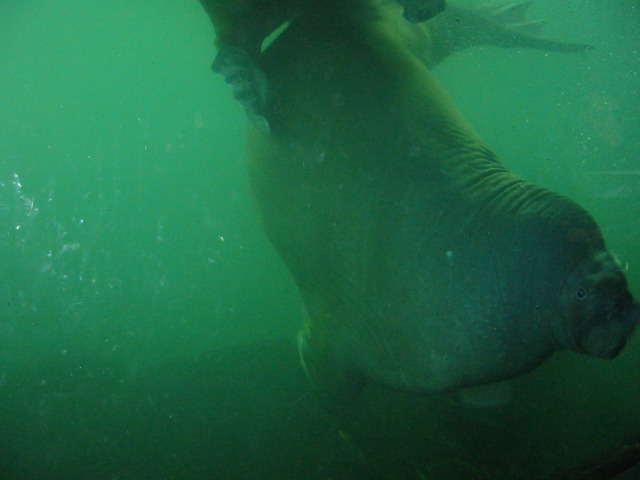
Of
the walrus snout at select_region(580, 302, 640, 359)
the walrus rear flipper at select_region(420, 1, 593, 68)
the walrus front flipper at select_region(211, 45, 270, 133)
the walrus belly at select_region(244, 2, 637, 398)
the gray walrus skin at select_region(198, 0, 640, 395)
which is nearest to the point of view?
the walrus snout at select_region(580, 302, 640, 359)

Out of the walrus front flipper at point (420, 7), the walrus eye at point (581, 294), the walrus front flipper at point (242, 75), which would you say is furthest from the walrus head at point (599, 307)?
the walrus front flipper at point (242, 75)

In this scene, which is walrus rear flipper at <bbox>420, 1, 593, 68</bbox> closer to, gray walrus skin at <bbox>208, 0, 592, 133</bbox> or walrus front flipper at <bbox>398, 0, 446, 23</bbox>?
gray walrus skin at <bbox>208, 0, 592, 133</bbox>

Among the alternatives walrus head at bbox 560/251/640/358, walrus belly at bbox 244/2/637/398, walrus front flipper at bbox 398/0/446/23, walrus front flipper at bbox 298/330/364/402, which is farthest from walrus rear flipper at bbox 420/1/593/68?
walrus front flipper at bbox 298/330/364/402


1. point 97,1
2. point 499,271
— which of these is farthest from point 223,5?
point 97,1

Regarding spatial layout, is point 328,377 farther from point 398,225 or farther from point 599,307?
point 599,307

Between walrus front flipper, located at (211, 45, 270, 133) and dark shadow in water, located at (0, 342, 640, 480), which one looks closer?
dark shadow in water, located at (0, 342, 640, 480)

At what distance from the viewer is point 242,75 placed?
134 inches

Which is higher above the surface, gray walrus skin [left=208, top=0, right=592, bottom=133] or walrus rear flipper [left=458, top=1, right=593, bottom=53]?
gray walrus skin [left=208, top=0, right=592, bottom=133]

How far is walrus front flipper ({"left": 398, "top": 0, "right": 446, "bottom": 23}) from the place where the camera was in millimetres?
3191

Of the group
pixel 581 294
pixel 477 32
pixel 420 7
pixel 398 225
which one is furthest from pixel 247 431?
pixel 477 32

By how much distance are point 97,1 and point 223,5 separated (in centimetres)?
1835

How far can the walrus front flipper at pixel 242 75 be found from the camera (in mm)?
3393

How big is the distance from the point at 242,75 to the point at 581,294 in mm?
2784

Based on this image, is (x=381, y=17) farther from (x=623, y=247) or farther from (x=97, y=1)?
(x=97, y=1)
